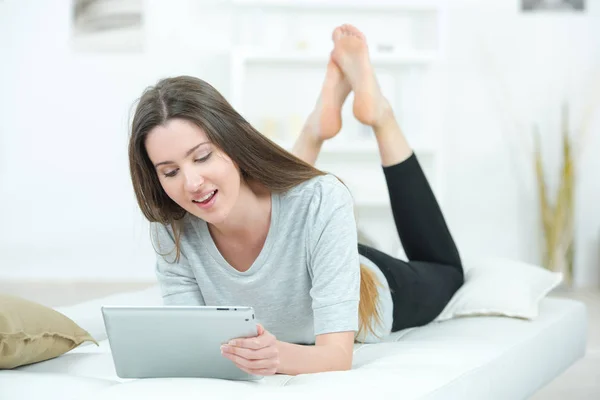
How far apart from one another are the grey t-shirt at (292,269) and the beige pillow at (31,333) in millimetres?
248

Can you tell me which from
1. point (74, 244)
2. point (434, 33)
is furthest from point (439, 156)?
point (74, 244)

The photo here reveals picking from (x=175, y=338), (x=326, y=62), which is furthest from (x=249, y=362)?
(x=326, y=62)

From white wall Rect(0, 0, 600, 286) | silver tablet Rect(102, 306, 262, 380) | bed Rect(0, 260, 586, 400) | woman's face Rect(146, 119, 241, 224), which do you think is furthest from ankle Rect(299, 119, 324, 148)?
white wall Rect(0, 0, 600, 286)

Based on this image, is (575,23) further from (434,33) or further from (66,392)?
(66,392)

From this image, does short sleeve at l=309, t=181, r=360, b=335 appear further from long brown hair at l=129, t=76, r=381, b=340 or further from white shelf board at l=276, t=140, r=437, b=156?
white shelf board at l=276, t=140, r=437, b=156

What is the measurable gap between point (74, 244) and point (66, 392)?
4.17 meters

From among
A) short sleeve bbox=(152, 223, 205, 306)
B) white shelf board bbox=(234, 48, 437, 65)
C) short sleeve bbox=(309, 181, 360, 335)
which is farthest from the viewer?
white shelf board bbox=(234, 48, 437, 65)

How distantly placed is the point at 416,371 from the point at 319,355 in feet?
0.66

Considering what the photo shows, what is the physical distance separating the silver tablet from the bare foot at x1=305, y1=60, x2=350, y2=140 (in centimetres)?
137

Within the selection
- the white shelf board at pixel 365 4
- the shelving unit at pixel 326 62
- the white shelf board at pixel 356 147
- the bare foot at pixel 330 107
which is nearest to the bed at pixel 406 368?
the bare foot at pixel 330 107

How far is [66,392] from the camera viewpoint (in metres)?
1.61

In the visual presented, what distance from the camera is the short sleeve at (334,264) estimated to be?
73.0 inches

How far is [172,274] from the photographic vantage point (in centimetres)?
211

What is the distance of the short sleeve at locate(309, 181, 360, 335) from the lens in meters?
1.85
